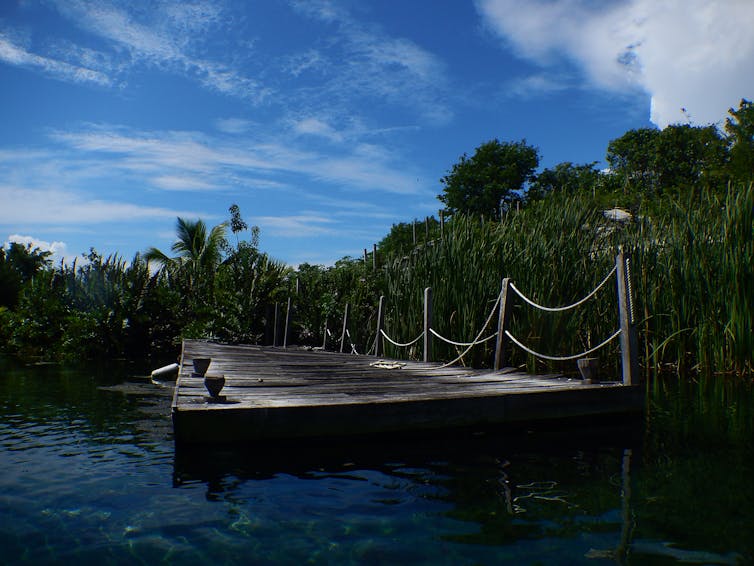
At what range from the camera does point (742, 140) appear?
100 ft

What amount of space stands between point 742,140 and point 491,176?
579 inches

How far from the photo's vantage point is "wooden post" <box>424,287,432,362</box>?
7.72 metres

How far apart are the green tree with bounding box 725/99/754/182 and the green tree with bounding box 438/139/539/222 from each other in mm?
11827

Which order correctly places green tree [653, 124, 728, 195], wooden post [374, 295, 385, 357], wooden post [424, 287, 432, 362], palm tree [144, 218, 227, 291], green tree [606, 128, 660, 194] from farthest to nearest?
green tree [606, 128, 660, 194] → green tree [653, 124, 728, 195] → palm tree [144, 218, 227, 291] → wooden post [374, 295, 385, 357] → wooden post [424, 287, 432, 362]

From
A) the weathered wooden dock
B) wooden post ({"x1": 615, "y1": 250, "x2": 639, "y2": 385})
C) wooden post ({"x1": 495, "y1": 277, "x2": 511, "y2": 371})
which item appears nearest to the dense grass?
wooden post ({"x1": 495, "y1": 277, "x2": 511, "y2": 371})

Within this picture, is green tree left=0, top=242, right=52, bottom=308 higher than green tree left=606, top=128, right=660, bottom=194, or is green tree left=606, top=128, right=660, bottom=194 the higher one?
green tree left=606, top=128, right=660, bottom=194

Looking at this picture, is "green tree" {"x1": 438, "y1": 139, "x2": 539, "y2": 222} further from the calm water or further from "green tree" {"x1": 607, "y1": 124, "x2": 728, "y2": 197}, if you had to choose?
the calm water

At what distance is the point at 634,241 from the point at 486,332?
2931mm

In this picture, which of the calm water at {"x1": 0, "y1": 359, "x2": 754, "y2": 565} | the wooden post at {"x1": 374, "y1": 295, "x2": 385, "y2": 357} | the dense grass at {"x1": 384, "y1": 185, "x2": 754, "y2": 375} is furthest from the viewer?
the wooden post at {"x1": 374, "y1": 295, "x2": 385, "y2": 357}

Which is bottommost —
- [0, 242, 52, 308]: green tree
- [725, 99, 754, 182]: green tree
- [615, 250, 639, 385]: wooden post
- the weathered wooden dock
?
the weathered wooden dock

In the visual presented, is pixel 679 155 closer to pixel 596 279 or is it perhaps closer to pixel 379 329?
pixel 379 329

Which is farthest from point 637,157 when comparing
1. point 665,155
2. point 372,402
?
point 372,402

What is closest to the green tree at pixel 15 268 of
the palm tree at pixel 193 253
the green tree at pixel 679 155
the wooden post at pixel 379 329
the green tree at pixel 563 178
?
the palm tree at pixel 193 253

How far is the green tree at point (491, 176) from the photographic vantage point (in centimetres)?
3928
